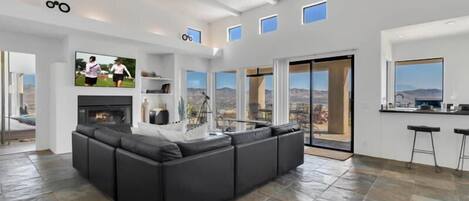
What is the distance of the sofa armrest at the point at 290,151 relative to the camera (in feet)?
11.6

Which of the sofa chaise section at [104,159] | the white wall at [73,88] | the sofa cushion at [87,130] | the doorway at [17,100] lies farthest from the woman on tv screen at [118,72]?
the sofa chaise section at [104,159]

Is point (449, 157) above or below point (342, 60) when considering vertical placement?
below

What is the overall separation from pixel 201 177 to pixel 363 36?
429 cm

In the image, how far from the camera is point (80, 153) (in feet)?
11.5

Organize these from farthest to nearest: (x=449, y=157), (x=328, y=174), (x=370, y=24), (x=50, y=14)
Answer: (x=370, y=24), (x=50, y=14), (x=449, y=157), (x=328, y=174)

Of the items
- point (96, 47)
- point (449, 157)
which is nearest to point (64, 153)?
point (96, 47)

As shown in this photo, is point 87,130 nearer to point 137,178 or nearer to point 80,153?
point 80,153

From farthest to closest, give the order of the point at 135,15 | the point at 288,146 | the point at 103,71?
the point at 135,15
the point at 103,71
the point at 288,146

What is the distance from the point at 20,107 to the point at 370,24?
7.93 meters

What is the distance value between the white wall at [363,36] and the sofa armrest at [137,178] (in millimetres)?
4323

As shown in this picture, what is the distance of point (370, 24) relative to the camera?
4766 millimetres

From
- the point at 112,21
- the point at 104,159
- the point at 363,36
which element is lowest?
the point at 104,159

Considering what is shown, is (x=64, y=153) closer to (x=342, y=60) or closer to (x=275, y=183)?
(x=275, y=183)


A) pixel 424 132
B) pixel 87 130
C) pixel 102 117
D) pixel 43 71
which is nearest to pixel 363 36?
pixel 424 132
